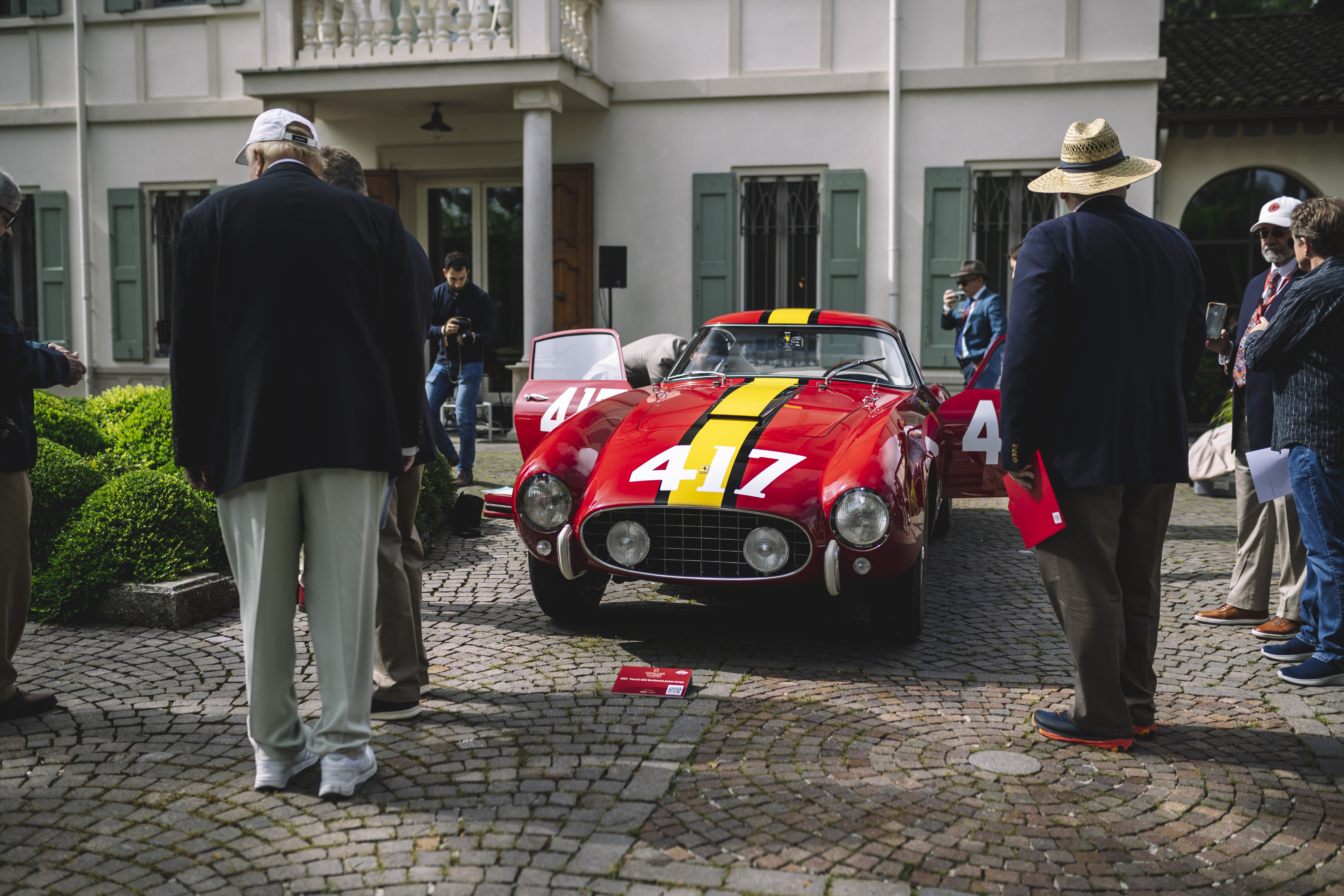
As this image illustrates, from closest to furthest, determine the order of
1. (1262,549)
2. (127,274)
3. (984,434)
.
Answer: (1262,549) < (984,434) < (127,274)

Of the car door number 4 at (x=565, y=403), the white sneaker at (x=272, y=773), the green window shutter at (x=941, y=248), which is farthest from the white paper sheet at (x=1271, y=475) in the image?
the green window shutter at (x=941, y=248)

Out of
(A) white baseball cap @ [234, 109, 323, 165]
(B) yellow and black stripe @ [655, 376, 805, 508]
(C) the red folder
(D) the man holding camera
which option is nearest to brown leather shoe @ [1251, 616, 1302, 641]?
(C) the red folder

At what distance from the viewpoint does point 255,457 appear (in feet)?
9.73

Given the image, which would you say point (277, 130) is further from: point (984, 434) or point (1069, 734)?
point (984, 434)

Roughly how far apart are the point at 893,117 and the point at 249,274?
Answer: 10489 mm

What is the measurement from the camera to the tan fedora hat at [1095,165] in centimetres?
363

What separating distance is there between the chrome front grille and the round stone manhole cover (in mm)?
1059

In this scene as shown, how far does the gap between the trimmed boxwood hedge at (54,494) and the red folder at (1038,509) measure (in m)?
4.37

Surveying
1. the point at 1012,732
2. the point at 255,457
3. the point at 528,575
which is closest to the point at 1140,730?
the point at 1012,732

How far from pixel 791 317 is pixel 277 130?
3.66m

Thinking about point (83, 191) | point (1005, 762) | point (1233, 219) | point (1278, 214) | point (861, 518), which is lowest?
point (1005, 762)

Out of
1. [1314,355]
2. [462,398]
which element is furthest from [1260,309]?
[462,398]

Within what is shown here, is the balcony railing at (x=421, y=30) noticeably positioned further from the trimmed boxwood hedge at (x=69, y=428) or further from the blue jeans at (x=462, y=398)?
the trimmed boxwood hedge at (x=69, y=428)

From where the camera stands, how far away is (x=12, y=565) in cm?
381
